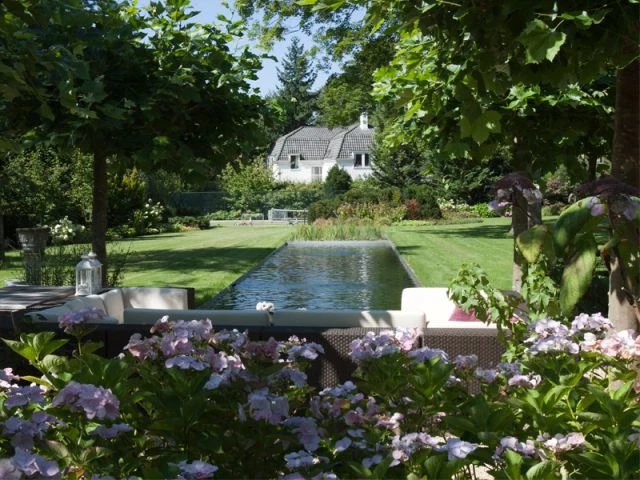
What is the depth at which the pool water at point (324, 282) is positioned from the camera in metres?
11.9

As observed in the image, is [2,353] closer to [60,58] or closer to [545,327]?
[60,58]

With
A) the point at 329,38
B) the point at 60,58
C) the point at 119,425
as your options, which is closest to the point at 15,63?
the point at 60,58

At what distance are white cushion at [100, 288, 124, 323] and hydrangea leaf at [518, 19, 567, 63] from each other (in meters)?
5.66

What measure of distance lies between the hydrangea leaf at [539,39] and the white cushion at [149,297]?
6426 mm

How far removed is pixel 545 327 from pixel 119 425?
5.14 feet

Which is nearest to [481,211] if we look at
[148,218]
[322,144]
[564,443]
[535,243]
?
[148,218]

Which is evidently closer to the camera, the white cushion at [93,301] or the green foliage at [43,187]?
the white cushion at [93,301]

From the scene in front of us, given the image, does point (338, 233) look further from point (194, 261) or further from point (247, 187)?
point (247, 187)

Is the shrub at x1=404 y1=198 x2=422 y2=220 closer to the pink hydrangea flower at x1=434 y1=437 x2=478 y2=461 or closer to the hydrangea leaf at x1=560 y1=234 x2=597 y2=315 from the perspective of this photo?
the hydrangea leaf at x1=560 y1=234 x2=597 y2=315

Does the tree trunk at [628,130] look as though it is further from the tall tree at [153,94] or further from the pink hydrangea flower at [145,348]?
the tall tree at [153,94]

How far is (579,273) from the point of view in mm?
2521

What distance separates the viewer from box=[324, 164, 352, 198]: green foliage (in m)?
43.0

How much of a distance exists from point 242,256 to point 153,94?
11521mm

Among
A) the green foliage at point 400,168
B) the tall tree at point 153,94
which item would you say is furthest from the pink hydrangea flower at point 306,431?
the green foliage at point 400,168
